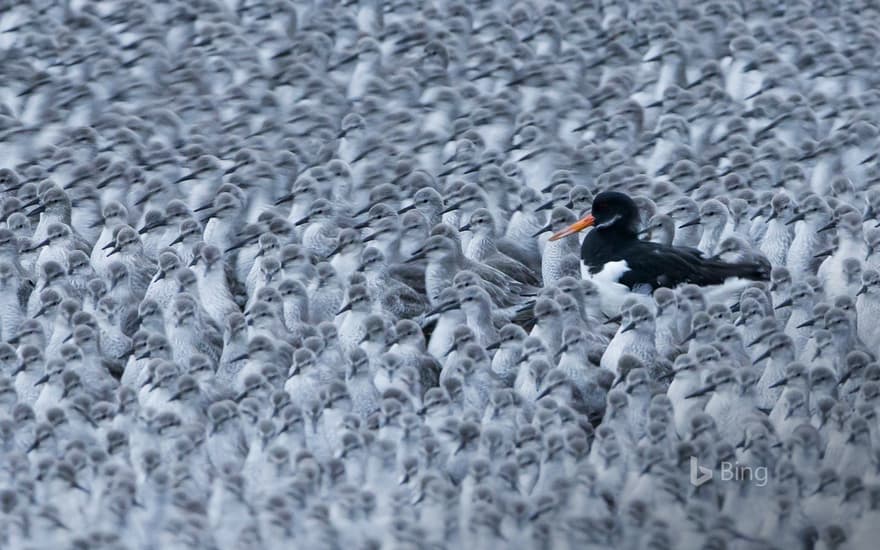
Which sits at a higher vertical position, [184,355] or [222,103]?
[184,355]

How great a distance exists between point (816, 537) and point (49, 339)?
14.2 ft

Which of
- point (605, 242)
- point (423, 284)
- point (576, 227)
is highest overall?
point (605, 242)

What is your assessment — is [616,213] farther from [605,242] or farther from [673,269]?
[673,269]

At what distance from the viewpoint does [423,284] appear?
11.6m

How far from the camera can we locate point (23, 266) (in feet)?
37.5

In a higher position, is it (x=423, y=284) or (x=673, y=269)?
(x=673, y=269)

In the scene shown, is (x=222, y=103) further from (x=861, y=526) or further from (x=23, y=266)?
(x=861, y=526)

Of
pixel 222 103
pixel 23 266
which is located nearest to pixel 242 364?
pixel 23 266

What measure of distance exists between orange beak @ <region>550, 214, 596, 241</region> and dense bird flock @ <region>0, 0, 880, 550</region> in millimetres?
192

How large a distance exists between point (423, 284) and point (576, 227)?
102 centimetres

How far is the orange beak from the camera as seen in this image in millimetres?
11773

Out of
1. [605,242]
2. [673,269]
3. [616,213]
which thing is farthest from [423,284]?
[673,269]

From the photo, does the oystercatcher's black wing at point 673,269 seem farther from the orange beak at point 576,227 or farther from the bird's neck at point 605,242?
the orange beak at point 576,227

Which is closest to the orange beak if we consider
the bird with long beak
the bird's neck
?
the bird with long beak
